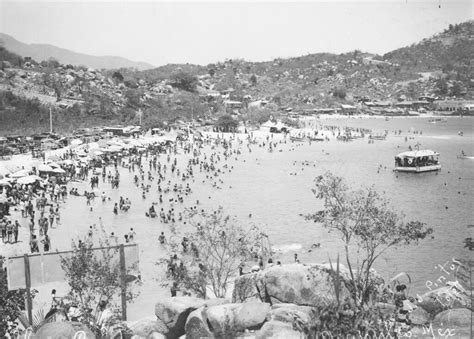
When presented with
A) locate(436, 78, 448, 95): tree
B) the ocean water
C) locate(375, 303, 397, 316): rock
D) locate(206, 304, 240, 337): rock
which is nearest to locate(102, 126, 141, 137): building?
the ocean water

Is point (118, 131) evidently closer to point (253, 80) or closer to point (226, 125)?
point (226, 125)

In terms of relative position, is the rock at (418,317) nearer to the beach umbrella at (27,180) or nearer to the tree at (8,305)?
the tree at (8,305)

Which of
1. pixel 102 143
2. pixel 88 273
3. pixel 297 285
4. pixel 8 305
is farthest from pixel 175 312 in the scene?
pixel 102 143

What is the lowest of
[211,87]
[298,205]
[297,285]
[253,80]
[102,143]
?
[298,205]

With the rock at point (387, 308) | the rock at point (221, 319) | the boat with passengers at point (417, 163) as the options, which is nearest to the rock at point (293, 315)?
the rock at point (221, 319)

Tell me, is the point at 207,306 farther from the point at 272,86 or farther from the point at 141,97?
the point at 272,86

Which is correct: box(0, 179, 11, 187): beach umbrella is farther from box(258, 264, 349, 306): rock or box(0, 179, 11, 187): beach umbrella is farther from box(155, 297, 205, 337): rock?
box(258, 264, 349, 306): rock

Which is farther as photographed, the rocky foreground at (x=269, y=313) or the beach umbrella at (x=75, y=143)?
the beach umbrella at (x=75, y=143)

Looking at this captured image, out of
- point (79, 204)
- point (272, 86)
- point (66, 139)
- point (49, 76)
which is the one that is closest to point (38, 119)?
point (66, 139)
